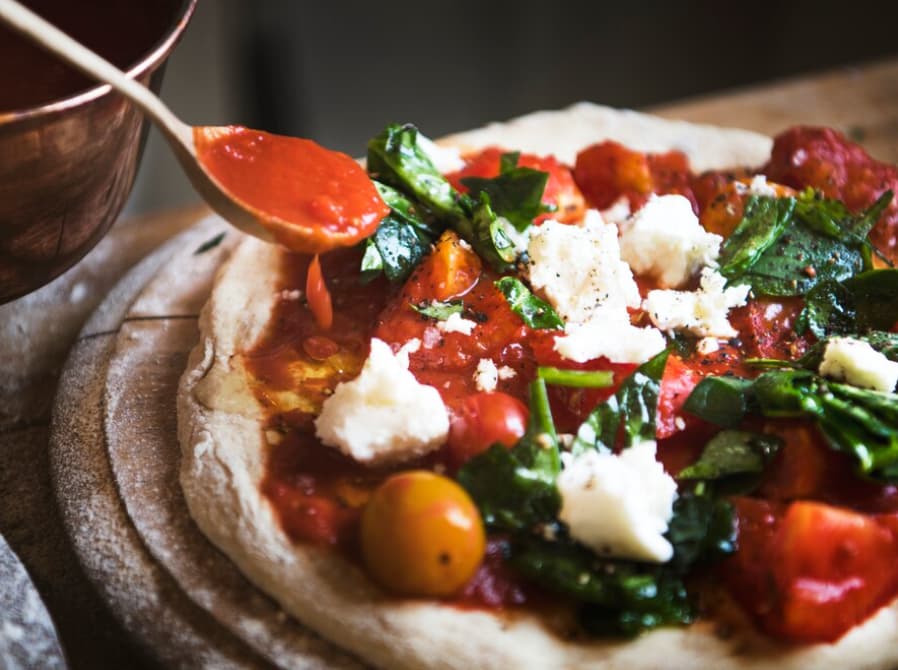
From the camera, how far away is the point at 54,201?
3264mm

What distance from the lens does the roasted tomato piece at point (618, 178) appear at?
429 centimetres

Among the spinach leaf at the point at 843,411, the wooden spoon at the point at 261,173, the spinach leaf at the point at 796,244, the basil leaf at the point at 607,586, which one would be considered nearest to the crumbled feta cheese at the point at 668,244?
the spinach leaf at the point at 796,244

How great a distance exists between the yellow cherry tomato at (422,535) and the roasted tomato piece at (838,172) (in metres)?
2.39

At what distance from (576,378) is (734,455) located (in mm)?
546

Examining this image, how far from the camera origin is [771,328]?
3.81 meters

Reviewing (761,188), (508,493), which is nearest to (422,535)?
(508,493)

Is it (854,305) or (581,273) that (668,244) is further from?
(854,305)

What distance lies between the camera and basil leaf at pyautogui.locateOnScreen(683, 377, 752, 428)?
3320mm

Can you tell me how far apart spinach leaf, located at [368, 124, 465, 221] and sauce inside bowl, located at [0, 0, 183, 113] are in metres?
0.91

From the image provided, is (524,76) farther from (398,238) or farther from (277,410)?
(277,410)

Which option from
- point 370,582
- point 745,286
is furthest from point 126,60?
point 745,286

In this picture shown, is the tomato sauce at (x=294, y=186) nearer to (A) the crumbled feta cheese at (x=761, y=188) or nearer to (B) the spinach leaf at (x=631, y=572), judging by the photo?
(B) the spinach leaf at (x=631, y=572)

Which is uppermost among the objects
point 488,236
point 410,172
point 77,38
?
point 77,38

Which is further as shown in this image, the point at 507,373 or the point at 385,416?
the point at 507,373
